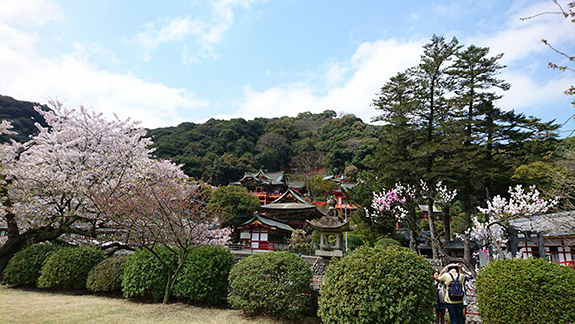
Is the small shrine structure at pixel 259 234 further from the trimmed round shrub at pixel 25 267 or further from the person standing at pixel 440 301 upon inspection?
the person standing at pixel 440 301

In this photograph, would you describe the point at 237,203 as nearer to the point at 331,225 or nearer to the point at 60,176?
the point at 331,225

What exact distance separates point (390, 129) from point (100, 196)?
51.3 ft

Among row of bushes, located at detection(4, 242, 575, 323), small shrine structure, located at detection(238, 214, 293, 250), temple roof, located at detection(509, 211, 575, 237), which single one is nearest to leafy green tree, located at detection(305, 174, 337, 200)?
small shrine structure, located at detection(238, 214, 293, 250)

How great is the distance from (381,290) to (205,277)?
4.18 m

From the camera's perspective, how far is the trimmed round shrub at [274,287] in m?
5.89

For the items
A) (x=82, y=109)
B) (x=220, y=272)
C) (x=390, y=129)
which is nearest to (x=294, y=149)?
(x=390, y=129)

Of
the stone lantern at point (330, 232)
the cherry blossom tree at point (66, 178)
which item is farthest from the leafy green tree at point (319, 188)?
the cherry blossom tree at point (66, 178)

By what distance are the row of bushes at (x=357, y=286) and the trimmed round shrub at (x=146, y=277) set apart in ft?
0.08

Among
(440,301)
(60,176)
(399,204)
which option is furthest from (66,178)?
(399,204)

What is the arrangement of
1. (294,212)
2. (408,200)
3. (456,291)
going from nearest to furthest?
(456,291) → (408,200) → (294,212)

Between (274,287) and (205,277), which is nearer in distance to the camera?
(274,287)

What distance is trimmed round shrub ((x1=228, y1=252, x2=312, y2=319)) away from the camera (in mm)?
5891

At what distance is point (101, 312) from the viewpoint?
5.94 m

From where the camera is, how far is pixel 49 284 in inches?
324
